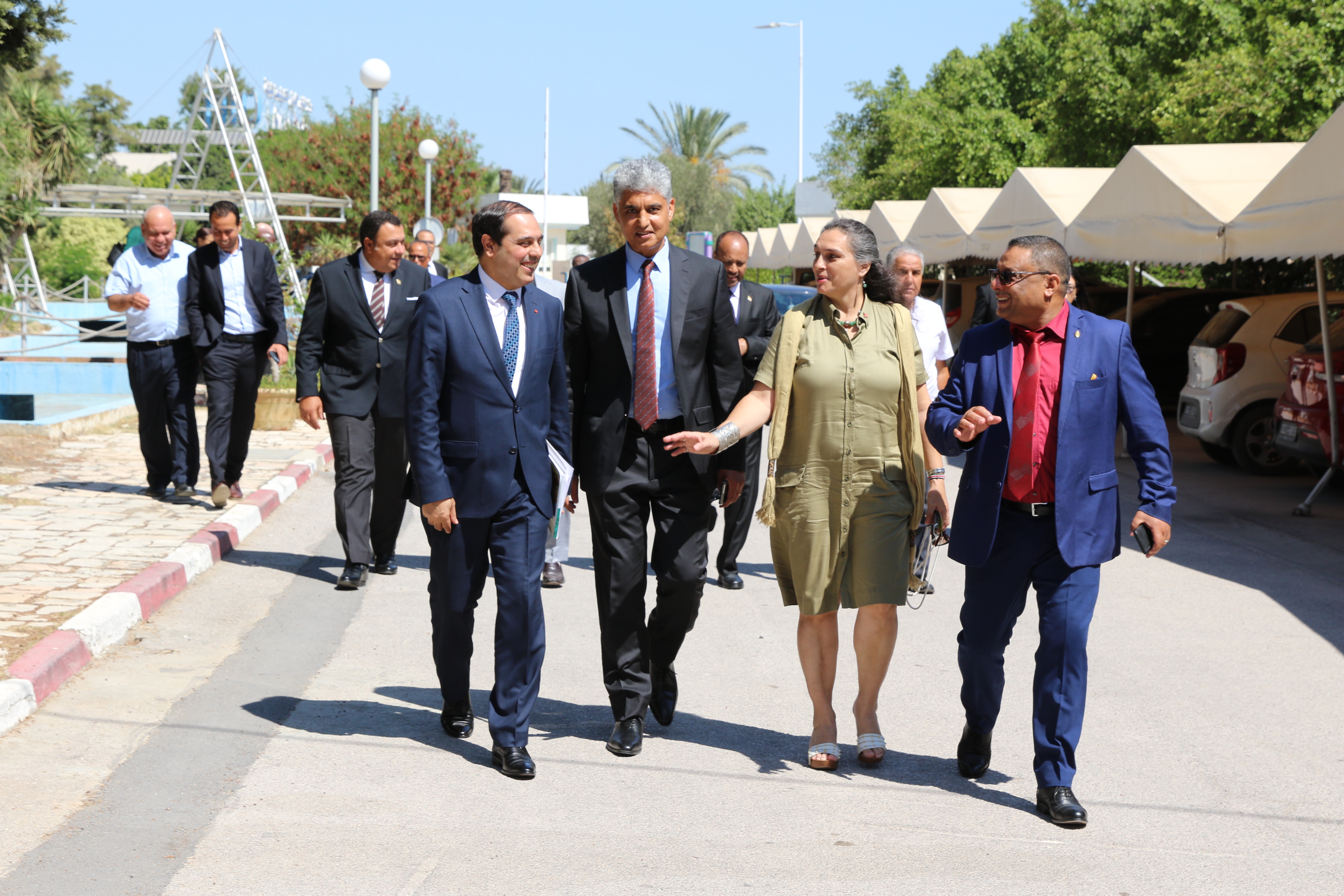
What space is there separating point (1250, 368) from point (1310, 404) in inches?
85.0

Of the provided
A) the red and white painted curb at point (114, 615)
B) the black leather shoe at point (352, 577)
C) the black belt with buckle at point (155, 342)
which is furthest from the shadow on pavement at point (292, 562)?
the black belt with buckle at point (155, 342)

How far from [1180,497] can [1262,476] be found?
1.77 metres

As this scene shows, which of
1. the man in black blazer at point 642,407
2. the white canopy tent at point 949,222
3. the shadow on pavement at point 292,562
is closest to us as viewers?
the man in black blazer at point 642,407

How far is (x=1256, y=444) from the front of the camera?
14039mm

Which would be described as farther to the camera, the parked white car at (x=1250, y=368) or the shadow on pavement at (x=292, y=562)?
the parked white car at (x=1250, y=368)

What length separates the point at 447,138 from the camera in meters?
41.9

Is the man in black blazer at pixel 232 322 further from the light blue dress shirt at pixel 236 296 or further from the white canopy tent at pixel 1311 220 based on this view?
the white canopy tent at pixel 1311 220

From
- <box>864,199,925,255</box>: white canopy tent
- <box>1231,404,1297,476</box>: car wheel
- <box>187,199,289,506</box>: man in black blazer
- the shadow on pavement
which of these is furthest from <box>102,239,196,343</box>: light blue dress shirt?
<box>864,199,925,255</box>: white canopy tent

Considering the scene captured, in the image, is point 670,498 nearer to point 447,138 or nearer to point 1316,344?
point 1316,344

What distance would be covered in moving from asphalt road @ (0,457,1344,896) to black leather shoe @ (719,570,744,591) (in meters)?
0.72

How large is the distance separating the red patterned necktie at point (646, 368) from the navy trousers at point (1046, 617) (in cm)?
126

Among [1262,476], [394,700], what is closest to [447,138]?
[1262,476]

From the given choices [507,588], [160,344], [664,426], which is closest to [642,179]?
[664,426]

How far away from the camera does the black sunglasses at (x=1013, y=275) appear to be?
15.0ft
